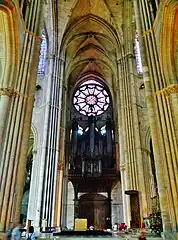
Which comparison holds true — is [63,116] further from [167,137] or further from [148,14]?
[167,137]

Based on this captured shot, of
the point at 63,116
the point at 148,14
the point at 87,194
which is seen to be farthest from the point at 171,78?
the point at 87,194

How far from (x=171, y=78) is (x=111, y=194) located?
17458mm

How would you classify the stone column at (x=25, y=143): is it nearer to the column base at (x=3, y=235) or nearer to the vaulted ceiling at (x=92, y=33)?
the column base at (x=3, y=235)

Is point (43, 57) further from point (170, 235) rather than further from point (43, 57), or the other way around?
point (170, 235)

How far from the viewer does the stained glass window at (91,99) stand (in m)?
28.2

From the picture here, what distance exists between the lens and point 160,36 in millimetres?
9516

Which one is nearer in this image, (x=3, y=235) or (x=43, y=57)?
(x=3, y=235)

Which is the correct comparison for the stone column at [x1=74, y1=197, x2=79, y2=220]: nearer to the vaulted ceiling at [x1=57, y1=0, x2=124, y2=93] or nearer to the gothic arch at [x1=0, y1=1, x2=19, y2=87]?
the vaulted ceiling at [x1=57, y1=0, x2=124, y2=93]

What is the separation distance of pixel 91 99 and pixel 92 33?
831 cm

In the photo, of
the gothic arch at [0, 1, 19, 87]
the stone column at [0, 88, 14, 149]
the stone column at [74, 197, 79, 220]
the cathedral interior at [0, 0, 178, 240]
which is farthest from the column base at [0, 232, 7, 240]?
the stone column at [74, 197, 79, 220]

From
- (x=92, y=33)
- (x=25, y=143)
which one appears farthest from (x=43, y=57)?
(x=25, y=143)

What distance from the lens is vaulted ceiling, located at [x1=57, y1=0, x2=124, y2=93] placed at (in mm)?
19969

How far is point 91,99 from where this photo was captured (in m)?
28.5

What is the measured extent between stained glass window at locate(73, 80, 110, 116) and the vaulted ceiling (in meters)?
2.67
